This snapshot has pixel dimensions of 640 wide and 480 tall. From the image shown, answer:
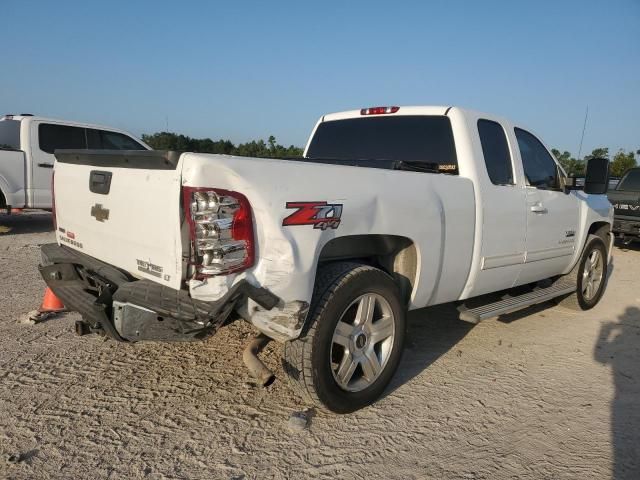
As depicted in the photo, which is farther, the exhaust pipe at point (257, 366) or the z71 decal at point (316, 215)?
the exhaust pipe at point (257, 366)

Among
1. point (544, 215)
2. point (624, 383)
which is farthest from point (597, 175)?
point (624, 383)

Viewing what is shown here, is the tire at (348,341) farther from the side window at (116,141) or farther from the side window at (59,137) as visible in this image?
the side window at (116,141)

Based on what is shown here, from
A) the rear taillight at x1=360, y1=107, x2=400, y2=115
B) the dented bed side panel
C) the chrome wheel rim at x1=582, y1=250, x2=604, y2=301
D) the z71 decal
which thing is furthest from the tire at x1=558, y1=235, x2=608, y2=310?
the z71 decal

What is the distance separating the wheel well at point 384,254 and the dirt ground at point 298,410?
0.78 m

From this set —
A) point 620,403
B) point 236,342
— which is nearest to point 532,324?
point 620,403

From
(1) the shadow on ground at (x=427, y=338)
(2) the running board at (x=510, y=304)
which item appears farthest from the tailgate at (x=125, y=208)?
(2) the running board at (x=510, y=304)

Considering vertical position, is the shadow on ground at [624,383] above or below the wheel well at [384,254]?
below

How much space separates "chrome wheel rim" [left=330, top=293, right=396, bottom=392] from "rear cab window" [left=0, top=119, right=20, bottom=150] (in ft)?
27.4

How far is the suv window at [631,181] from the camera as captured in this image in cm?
1029

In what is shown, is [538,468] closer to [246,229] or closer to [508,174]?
[246,229]

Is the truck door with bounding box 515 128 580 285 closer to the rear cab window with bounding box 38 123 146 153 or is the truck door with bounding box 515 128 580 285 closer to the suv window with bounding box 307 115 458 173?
the suv window with bounding box 307 115 458 173

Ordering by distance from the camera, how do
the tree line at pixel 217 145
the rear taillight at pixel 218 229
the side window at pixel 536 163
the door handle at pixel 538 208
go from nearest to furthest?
1. the rear taillight at pixel 218 229
2. the door handle at pixel 538 208
3. the side window at pixel 536 163
4. the tree line at pixel 217 145

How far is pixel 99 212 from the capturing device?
9.72 ft

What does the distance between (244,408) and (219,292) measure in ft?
3.35
